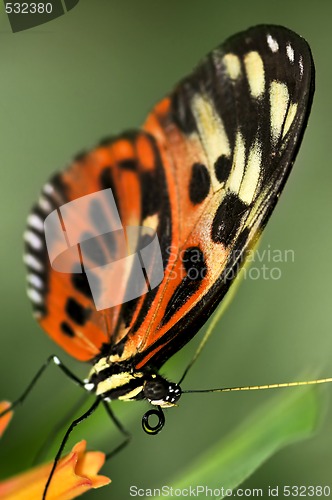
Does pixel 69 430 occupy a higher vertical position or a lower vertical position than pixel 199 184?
lower

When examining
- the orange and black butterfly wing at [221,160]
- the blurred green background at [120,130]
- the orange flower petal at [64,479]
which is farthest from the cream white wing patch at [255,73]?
the orange flower petal at [64,479]

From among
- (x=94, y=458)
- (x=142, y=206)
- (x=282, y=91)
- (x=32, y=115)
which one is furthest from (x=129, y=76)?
(x=94, y=458)

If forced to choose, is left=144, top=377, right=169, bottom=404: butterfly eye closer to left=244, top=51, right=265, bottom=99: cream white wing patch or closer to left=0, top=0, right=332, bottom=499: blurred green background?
left=0, top=0, right=332, bottom=499: blurred green background

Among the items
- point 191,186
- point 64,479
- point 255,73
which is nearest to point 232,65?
point 255,73

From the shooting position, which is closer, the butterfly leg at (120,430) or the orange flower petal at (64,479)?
the orange flower petal at (64,479)

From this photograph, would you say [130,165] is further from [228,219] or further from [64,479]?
[64,479]

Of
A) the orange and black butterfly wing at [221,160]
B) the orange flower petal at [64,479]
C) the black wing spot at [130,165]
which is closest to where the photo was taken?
the orange flower petal at [64,479]

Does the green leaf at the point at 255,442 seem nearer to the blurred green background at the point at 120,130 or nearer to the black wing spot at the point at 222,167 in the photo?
the blurred green background at the point at 120,130
